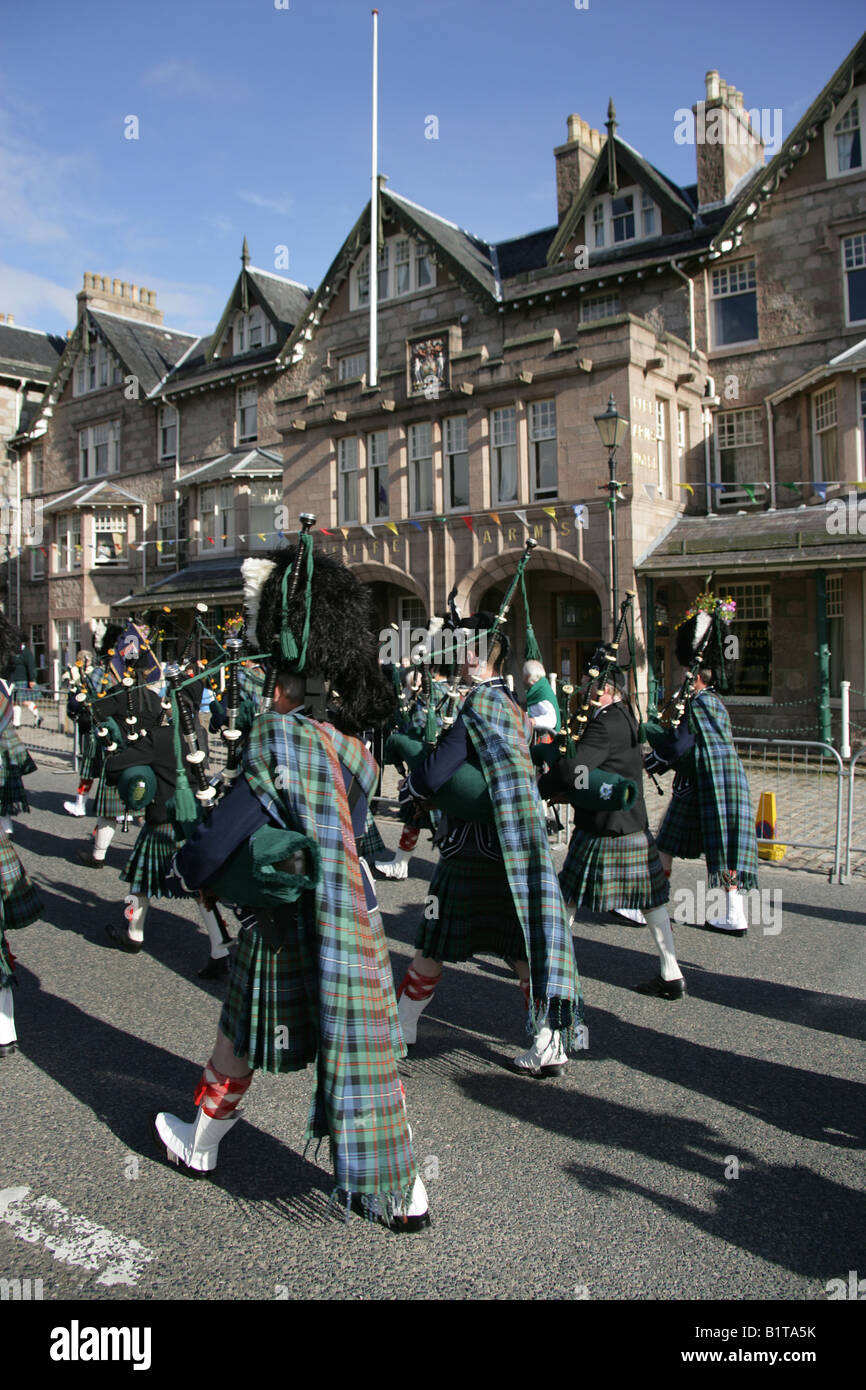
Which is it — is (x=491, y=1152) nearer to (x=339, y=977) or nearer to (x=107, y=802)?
(x=339, y=977)

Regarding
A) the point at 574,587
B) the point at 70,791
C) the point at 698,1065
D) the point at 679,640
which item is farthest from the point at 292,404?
the point at 698,1065

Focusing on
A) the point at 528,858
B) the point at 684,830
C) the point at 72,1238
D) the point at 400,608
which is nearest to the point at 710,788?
the point at 684,830

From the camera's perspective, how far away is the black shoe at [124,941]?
622cm

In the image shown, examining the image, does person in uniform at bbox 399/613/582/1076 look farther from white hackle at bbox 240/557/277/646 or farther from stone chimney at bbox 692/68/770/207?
stone chimney at bbox 692/68/770/207

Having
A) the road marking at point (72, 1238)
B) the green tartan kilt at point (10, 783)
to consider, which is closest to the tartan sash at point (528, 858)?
the road marking at point (72, 1238)

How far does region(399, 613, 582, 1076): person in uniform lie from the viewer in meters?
3.87

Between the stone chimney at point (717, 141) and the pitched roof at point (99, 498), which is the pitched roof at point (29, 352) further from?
the stone chimney at point (717, 141)

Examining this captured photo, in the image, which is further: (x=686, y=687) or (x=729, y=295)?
(x=729, y=295)

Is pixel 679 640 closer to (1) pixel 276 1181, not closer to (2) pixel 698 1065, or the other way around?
(2) pixel 698 1065

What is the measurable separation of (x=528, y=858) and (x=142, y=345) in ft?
107

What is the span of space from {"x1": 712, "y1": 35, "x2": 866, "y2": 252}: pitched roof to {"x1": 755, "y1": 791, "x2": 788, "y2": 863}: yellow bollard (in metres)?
14.0

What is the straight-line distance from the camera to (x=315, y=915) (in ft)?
9.80
